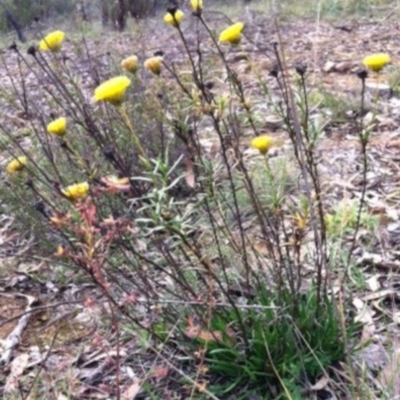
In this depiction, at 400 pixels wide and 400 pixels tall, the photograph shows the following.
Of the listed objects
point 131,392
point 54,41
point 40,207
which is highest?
point 54,41

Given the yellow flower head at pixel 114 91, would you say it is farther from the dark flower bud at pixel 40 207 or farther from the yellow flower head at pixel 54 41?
the yellow flower head at pixel 54 41

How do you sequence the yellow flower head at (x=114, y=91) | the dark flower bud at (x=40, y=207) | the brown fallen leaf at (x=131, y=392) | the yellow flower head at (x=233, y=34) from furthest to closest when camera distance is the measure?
1. the brown fallen leaf at (x=131, y=392)
2. the yellow flower head at (x=233, y=34)
3. the dark flower bud at (x=40, y=207)
4. the yellow flower head at (x=114, y=91)

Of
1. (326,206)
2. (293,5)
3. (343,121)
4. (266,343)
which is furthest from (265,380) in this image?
(293,5)

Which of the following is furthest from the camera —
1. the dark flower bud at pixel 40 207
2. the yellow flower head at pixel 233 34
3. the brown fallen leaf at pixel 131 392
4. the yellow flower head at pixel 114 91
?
the brown fallen leaf at pixel 131 392

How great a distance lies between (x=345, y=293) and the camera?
2.51 meters

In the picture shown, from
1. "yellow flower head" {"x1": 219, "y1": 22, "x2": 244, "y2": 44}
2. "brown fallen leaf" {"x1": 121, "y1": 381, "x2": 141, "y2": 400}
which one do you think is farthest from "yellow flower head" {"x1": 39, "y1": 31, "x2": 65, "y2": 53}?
"brown fallen leaf" {"x1": 121, "y1": 381, "x2": 141, "y2": 400}

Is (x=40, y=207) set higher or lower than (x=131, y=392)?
higher

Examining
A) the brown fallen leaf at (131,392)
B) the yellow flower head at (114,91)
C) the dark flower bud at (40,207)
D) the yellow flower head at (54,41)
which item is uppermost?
the yellow flower head at (114,91)

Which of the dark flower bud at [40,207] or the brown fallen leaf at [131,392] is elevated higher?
the dark flower bud at [40,207]

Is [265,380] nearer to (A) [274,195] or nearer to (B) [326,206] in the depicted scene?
(A) [274,195]

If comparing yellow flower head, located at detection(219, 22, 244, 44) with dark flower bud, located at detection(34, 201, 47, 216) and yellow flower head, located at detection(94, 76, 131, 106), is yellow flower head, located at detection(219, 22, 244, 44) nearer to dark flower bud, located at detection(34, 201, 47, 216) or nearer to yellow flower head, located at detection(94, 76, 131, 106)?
yellow flower head, located at detection(94, 76, 131, 106)

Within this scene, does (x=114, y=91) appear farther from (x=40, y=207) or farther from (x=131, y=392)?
(x=131, y=392)

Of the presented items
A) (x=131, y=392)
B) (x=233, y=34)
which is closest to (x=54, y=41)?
(x=233, y=34)

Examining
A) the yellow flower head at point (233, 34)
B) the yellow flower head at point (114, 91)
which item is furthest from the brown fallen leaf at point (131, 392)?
the yellow flower head at point (233, 34)
